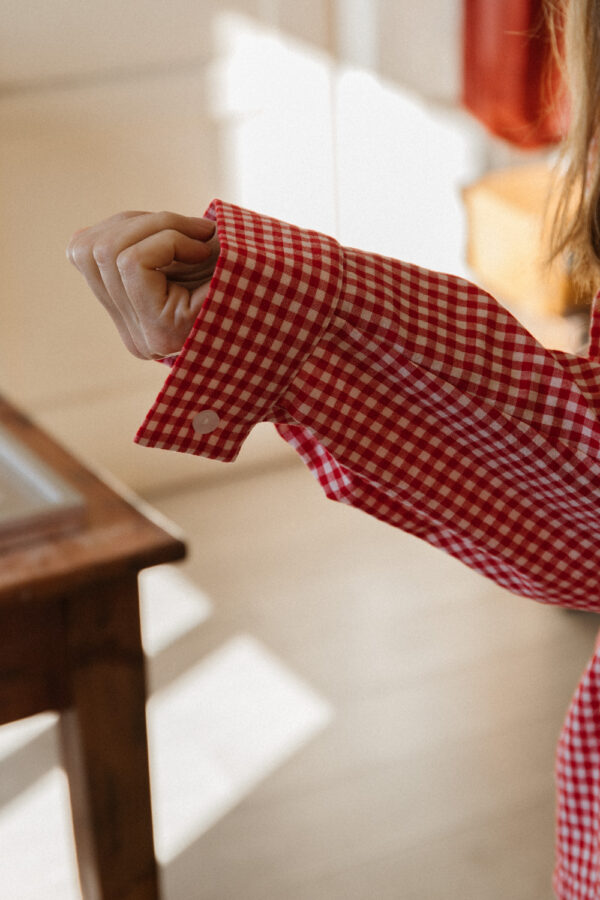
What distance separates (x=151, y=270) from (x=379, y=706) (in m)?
1.25

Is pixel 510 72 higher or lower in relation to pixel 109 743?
higher

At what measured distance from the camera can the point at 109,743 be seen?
3.47ft

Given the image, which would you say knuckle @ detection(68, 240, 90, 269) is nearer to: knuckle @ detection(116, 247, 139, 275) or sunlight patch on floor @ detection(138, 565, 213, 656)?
knuckle @ detection(116, 247, 139, 275)

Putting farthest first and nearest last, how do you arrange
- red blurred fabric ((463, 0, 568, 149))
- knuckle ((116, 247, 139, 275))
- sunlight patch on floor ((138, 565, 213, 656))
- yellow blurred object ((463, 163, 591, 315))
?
1. red blurred fabric ((463, 0, 568, 149))
2. yellow blurred object ((463, 163, 591, 315))
3. sunlight patch on floor ((138, 565, 213, 656))
4. knuckle ((116, 247, 139, 275))

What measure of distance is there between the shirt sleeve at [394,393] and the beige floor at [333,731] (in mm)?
Result: 806

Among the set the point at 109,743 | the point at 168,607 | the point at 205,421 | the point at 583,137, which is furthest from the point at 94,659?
the point at 168,607

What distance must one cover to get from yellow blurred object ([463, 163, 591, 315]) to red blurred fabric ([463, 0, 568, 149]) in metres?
0.09

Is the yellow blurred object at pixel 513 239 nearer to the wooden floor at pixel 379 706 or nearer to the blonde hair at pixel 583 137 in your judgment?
the wooden floor at pixel 379 706

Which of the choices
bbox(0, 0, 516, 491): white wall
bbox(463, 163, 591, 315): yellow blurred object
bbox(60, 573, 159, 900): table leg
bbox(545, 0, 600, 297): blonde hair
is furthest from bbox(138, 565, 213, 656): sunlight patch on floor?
bbox(545, 0, 600, 297): blonde hair

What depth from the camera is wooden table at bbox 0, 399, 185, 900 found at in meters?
0.98

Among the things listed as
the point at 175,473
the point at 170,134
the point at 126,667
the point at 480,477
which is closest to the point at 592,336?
the point at 480,477

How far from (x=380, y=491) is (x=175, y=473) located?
1692 mm

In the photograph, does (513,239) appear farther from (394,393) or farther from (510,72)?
(394,393)

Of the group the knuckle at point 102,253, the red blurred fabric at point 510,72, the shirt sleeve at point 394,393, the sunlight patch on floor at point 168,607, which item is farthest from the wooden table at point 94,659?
the red blurred fabric at point 510,72
